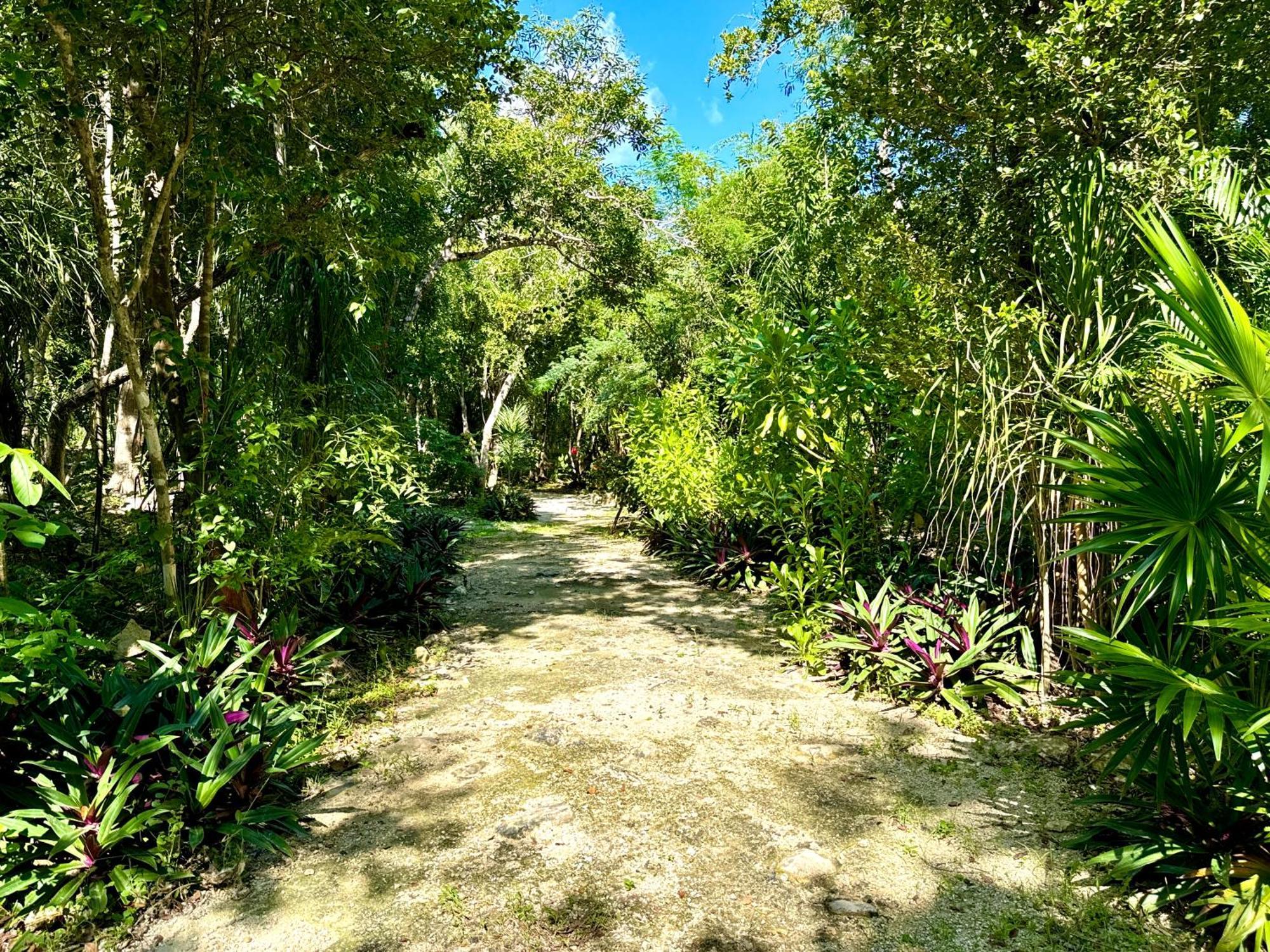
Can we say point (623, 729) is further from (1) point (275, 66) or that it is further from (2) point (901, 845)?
(1) point (275, 66)

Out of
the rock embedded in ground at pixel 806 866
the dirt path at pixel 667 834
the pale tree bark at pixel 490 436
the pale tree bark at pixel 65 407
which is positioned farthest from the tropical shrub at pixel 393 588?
the pale tree bark at pixel 490 436

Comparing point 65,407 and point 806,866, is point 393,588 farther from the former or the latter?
point 806,866

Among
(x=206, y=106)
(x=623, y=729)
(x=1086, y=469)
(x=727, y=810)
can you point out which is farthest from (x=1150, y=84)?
(x=206, y=106)

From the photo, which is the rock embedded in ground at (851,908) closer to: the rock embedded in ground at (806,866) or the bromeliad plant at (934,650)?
the rock embedded in ground at (806,866)

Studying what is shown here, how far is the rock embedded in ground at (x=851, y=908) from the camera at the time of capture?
215cm

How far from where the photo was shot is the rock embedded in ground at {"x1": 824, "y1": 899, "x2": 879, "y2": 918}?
2.15 metres

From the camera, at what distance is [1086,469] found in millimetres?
2154

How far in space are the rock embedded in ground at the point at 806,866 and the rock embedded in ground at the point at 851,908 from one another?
0.13 metres

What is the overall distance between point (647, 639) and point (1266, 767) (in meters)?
3.77

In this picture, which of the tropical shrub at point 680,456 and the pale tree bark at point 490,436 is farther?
the pale tree bark at point 490,436

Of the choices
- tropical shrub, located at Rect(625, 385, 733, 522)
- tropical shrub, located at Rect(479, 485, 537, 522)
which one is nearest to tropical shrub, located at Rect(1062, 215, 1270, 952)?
tropical shrub, located at Rect(625, 385, 733, 522)

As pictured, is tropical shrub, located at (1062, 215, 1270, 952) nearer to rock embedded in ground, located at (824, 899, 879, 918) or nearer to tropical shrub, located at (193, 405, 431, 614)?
rock embedded in ground, located at (824, 899, 879, 918)

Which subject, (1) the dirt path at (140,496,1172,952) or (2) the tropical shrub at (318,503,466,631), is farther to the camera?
(2) the tropical shrub at (318,503,466,631)

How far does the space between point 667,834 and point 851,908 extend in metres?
0.70
